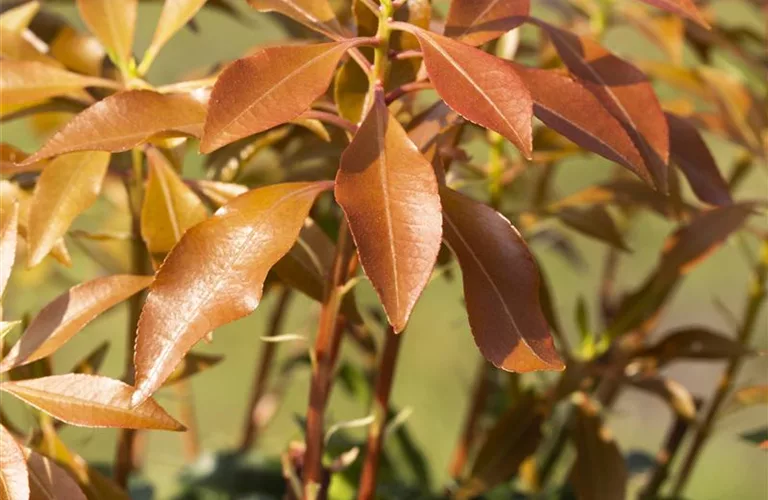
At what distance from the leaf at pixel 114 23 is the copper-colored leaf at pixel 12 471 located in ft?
1.15

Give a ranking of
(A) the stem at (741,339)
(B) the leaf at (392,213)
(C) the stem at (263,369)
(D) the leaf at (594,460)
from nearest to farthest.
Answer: (B) the leaf at (392,213) → (D) the leaf at (594,460) → (A) the stem at (741,339) → (C) the stem at (263,369)

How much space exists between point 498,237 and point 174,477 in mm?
839

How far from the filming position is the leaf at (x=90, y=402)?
2.31 feet

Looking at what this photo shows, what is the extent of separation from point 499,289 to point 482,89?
13cm

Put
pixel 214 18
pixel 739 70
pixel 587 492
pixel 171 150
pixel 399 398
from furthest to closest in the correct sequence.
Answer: pixel 214 18 < pixel 399 398 < pixel 739 70 < pixel 587 492 < pixel 171 150

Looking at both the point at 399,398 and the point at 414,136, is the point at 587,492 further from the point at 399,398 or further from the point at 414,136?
the point at 399,398

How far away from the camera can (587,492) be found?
1.04 metres

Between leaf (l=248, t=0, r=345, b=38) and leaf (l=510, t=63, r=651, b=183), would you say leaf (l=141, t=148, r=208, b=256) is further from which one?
leaf (l=510, t=63, r=651, b=183)

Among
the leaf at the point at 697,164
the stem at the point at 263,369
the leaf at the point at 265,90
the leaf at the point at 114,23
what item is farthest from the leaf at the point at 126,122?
the stem at the point at 263,369

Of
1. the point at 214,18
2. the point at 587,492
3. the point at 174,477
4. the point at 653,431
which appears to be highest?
the point at 587,492

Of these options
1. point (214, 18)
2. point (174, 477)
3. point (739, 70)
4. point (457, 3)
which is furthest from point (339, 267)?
point (214, 18)

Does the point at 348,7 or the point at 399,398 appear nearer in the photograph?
the point at 348,7

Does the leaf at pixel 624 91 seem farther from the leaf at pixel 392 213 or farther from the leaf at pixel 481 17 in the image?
the leaf at pixel 392 213

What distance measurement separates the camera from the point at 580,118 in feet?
2.39
